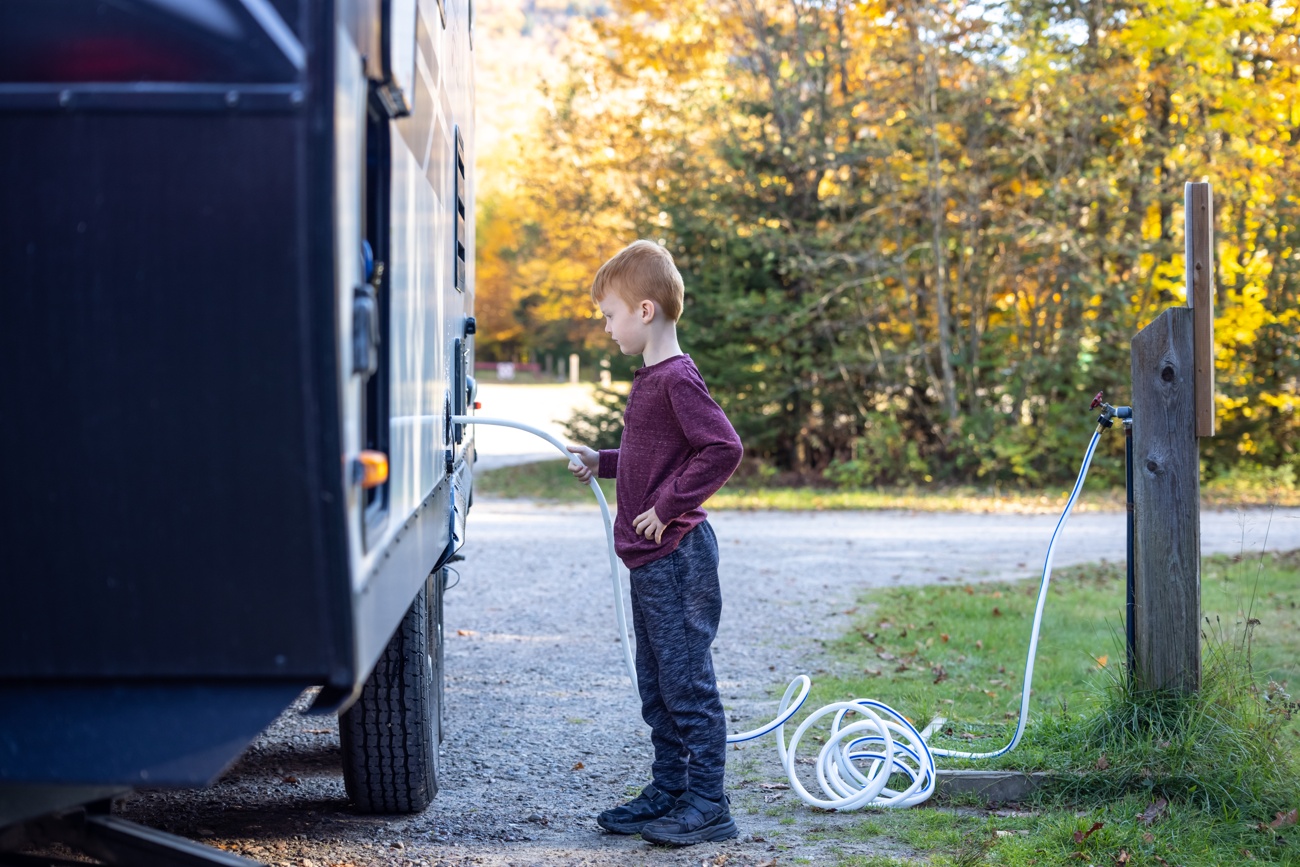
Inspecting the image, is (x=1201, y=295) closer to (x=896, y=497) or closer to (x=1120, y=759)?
(x=1120, y=759)

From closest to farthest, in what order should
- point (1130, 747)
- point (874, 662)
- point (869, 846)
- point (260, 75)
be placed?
1. point (260, 75)
2. point (869, 846)
3. point (1130, 747)
4. point (874, 662)

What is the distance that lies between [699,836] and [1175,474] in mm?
1861

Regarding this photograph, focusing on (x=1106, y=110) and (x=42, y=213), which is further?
(x=1106, y=110)

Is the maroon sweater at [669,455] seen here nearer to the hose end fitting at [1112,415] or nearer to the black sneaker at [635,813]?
the black sneaker at [635,813]

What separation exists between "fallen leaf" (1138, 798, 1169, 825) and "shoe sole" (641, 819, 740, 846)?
1153 millimetres

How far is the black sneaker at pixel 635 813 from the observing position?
3.57 meters

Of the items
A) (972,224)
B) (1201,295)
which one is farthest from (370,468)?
(972,224)

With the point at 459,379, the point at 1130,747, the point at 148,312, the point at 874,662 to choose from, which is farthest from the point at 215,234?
the point at 874,662

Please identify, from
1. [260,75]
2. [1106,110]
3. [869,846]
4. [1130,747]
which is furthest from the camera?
[1106,110]

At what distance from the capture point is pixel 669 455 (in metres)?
3.46

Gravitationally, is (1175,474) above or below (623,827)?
above

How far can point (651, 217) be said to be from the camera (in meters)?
15.8

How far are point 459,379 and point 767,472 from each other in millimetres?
11850

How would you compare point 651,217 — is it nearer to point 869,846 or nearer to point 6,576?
point 869,846
